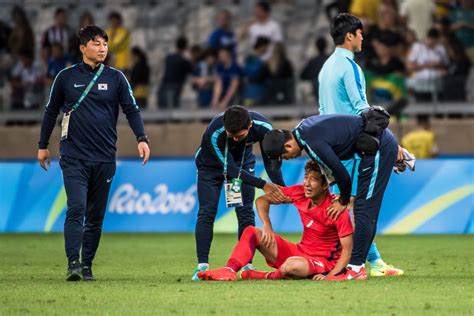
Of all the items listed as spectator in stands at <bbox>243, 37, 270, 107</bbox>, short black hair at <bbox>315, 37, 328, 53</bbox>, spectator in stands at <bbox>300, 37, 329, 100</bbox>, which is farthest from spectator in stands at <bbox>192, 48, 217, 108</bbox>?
short black hair at <bbox>315, 37, 328, 53</bbox>

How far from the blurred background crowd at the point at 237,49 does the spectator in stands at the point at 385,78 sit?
18 millimetres

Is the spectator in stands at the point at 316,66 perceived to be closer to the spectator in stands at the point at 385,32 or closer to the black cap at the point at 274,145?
the spectator in stands at the point at 385,32

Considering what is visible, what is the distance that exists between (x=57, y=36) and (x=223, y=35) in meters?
3.28

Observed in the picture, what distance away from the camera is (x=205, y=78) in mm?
22281

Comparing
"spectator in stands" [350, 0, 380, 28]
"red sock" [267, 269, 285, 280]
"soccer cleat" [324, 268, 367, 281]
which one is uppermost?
"spectator in stands" [350, 0, 380, 28]

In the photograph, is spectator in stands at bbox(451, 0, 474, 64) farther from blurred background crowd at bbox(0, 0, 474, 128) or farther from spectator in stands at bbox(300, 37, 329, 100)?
spectator in stands at bbox(300, 37, 329, 100)

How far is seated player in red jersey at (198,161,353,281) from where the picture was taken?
10.5 meters

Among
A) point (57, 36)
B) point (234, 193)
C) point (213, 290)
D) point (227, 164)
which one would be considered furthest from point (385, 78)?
point (213, 290)

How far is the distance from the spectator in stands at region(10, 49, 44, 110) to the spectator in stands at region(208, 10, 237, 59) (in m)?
3.41

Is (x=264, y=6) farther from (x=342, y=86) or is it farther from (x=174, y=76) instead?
(x=342, y=86)

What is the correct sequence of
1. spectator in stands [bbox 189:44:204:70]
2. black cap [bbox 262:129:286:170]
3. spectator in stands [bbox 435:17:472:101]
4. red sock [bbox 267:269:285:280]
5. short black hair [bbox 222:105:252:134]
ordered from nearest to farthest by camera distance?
black cap [bbox 262:129:286:170] < short black hair [bbox 222:105:252:134] < red sock [bbox 267:269:285:280] < spectator in stands [bbox 435:17:472:101] < spectator in stands [bbox 189:44:204:70]

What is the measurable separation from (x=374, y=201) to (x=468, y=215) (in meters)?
7.81

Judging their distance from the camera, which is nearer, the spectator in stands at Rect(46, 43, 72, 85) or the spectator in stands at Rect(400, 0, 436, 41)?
the spectator in stands at Rect(400, 0, 436, 41)

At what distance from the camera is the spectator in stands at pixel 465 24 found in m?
21.5
